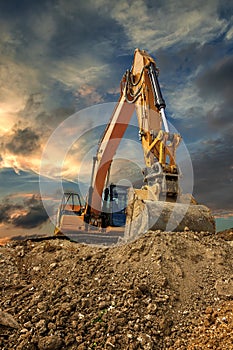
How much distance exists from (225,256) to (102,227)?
5352mm

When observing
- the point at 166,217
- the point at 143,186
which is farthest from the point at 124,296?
the point at 143,186

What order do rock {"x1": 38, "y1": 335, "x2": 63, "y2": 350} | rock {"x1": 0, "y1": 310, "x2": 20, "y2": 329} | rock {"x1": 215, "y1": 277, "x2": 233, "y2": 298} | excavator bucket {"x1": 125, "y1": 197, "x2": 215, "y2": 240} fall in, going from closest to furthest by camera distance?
rock {"x1": 38, "y1": 335, "x2": 63, "y2": 350} → rock {"x1": 0, "y1": 310, "x2": 20, "y2": 329} → rock {"x1": 215, "y1": 277, "x2": 233, "y2": 298} → excavator bucket {"x1": 125, "y1": 197, "x2": 215, "y2": 240}

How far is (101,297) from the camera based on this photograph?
3.77m

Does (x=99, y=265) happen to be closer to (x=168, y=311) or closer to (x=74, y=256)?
(x=74, y=256)

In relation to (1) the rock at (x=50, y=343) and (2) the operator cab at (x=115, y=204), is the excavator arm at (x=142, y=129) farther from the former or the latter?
(1) the rock at (x=50, y=343)

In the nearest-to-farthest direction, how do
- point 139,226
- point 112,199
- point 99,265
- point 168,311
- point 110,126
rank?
point 168,311 < point 99,265 < point 139,226 < point 110,126 < point 112,199

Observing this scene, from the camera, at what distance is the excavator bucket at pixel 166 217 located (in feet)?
18.2

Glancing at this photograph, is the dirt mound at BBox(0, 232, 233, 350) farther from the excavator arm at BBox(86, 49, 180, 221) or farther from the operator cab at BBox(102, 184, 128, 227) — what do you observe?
the operator cab at BBox(102, 184, 128, 227)

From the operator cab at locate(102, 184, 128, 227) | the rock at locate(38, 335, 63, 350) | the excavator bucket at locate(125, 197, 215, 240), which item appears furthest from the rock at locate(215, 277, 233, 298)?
the operator cab at locate(102, 184, 128, 227)

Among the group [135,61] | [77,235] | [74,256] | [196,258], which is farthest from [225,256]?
[135,61]

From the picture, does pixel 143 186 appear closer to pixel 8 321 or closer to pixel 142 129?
pixel 142 129

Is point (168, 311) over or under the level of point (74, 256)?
under

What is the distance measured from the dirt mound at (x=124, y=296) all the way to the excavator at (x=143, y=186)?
22.0 inches

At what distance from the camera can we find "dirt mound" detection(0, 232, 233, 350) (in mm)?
3143
